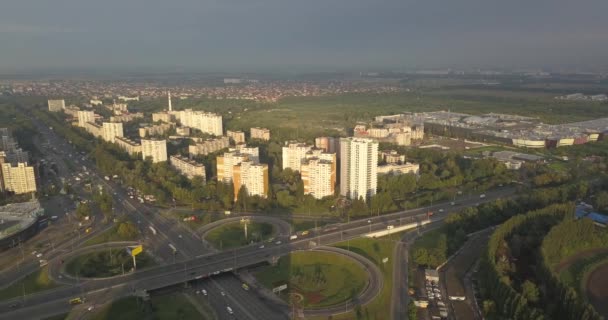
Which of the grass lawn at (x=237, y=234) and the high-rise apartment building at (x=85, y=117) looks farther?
the high-rise apartment building at (x=85, y=117)

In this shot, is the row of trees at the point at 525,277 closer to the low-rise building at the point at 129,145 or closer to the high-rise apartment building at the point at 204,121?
the low-rise building at the point at 129,145

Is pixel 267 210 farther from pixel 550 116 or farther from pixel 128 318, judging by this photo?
pixel 550 116

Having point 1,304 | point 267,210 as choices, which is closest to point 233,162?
point 267,210

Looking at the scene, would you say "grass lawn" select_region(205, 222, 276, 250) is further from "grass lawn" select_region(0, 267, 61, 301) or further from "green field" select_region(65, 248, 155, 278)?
"grass lawn" select_region(0, 267, 61, 301)

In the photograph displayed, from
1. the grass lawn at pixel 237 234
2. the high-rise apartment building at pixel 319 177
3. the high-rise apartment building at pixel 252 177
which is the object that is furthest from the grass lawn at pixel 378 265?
the high-rise apartment building at pixel 252 177

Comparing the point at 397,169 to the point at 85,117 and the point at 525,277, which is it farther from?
the point at 85,117

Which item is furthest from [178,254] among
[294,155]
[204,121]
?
[204,121]
